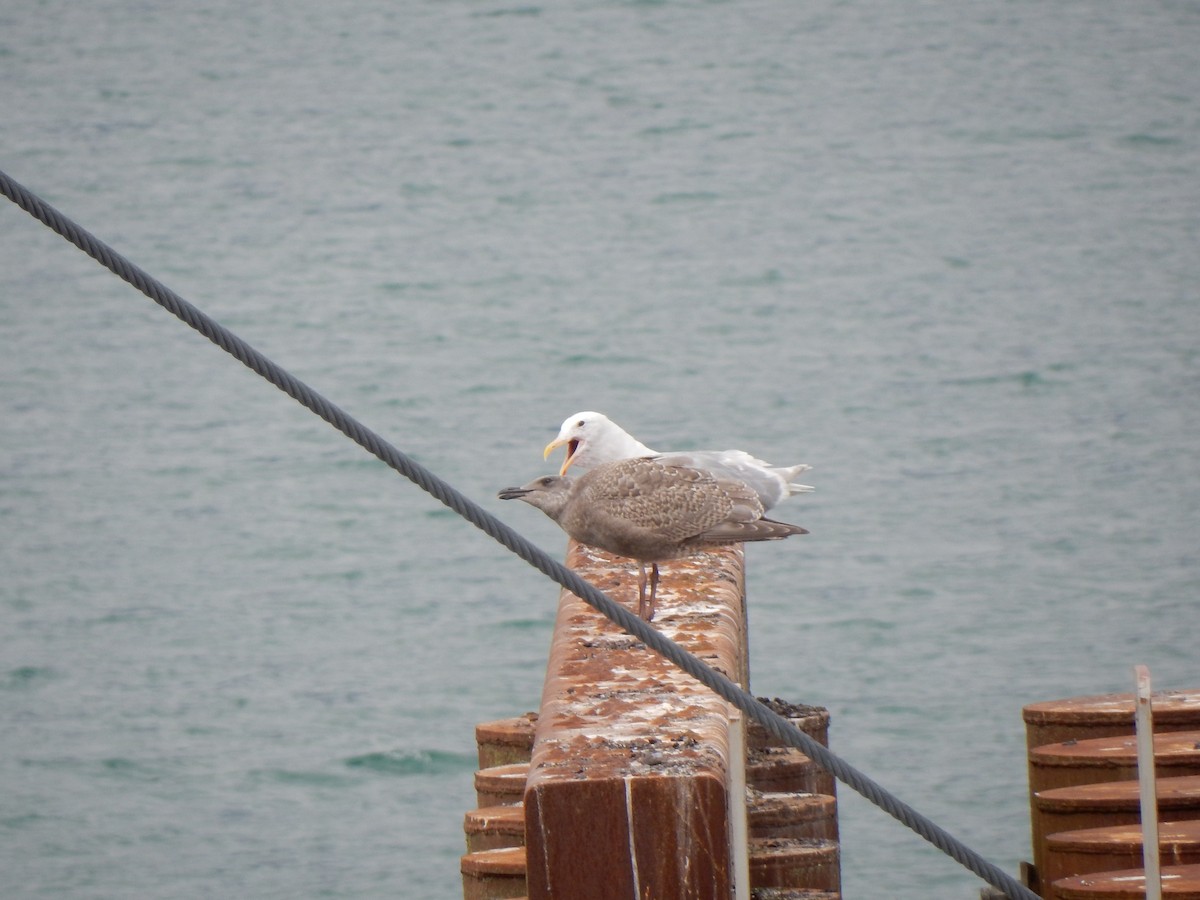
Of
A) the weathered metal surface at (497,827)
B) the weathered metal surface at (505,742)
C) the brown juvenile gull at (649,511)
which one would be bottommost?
the weathered metal surface at (497,827)

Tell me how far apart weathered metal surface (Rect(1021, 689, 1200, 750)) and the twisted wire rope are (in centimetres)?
308

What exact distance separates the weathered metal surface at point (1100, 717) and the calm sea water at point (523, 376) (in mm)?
6242

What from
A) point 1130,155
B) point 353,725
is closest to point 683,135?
point 1130,155

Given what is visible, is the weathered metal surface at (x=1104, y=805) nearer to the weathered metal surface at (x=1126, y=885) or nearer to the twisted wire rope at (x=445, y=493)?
the weathered metal surface at (x=1126, y=885)

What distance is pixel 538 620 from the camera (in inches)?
662

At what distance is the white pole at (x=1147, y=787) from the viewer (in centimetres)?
324

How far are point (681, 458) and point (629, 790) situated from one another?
2129 millimetres

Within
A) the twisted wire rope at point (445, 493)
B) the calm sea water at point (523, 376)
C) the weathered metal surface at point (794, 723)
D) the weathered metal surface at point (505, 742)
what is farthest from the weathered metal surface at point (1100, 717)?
the calm sea water at point (523, 376)

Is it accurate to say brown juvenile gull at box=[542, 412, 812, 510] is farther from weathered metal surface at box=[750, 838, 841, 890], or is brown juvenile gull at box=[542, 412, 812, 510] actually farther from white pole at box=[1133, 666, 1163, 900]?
white pole at box=[1133, 666, 1163, 900]

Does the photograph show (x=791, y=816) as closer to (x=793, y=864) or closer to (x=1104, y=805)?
(x=793, y=864)

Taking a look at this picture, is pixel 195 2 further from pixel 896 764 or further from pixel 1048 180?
pixel 896 764

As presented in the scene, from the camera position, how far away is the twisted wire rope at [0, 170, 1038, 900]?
238cm

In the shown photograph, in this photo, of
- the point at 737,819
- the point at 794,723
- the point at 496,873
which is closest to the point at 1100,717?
the point at 794,723

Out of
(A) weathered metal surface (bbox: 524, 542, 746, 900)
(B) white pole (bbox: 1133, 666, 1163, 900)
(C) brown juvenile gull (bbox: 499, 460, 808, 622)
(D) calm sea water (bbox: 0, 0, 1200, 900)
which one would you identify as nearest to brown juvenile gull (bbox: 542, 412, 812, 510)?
(C) brown juvenile gull (bbox: 499, 460, 808, 622)
